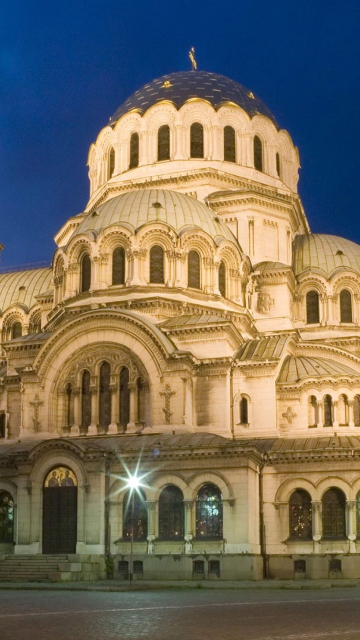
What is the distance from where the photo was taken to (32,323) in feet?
165

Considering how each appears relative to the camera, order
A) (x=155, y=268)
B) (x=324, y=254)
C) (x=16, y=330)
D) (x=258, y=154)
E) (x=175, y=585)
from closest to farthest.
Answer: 1. (x=175, y=585)
2. (x=155, y=268)
3. (x=324, y=254)
4. (x=258, y=154)
5. (x=16, y=330)

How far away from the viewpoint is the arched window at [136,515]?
33.4 metres

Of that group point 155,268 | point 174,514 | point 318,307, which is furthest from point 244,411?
point 318,307

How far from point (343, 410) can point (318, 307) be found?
10.0 meters

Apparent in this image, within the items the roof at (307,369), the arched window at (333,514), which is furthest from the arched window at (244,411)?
the arched window at (333,514)

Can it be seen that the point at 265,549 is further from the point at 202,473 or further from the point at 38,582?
the point at 38,582

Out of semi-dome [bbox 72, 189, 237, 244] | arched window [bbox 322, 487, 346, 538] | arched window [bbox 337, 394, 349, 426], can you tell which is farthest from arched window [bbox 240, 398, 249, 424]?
semi-dome [bbox 72, 189, 237, 244]

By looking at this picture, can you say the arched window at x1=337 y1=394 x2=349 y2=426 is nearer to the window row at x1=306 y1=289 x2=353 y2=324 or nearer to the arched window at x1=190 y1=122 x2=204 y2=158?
the window row at x1=306 y1=289 x2=353 y2=324

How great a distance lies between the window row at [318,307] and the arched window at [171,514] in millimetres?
15479

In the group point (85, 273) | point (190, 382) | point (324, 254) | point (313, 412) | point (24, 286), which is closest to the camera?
point (190, 382)

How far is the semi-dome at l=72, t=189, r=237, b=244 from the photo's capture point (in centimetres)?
4119

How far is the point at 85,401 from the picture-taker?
37.8 metres

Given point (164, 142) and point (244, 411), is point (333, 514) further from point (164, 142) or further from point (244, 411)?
point (164, 142)

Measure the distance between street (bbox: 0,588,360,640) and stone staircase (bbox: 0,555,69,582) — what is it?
6.23 meters
